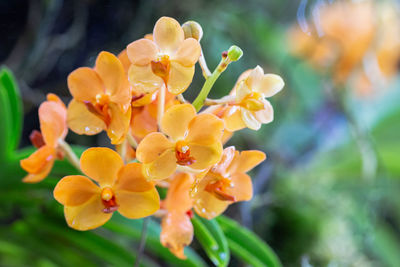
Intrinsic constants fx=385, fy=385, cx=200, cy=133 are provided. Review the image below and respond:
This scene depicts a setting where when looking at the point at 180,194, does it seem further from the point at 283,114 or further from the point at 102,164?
the point at 283,114

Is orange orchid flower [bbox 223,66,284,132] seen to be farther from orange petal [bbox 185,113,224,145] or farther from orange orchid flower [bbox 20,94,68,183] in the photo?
orange orchid flower [bbox 20,94,68,183]

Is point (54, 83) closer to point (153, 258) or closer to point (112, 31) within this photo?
point (112, 31)

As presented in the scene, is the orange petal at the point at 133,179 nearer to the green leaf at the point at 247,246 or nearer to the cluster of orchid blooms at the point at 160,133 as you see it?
the cluster of orchid blooms at the point at 160,133

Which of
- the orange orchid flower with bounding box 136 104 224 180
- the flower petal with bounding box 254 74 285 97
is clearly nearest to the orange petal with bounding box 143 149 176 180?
Answer: the orange orchid flower with bounding box 136 104 224 180

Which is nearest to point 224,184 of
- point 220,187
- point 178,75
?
point 220,187

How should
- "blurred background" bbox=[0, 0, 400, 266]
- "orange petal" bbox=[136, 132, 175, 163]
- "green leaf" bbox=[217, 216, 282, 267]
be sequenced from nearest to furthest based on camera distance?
"orange petal" bbox=[136, 132, 175, 163], "green leaf" bbox=[217, 216, 282, 267], "blurred background" bbox=[0, 0, 400, 266]

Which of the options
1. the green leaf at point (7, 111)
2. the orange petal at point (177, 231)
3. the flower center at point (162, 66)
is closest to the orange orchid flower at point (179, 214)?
the orange petal at point (177, 231)
